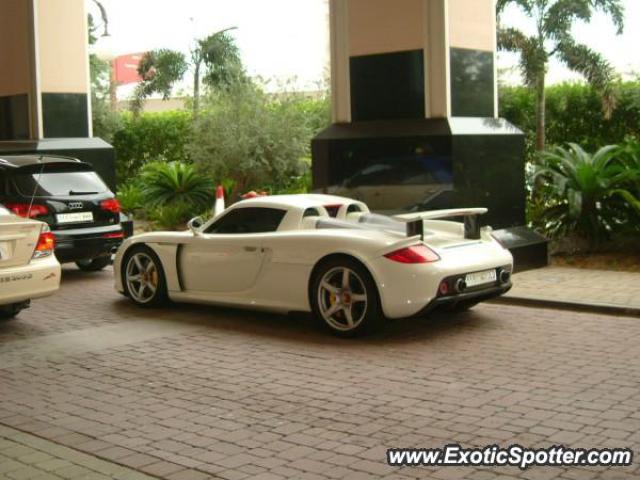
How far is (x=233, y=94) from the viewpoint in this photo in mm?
19359

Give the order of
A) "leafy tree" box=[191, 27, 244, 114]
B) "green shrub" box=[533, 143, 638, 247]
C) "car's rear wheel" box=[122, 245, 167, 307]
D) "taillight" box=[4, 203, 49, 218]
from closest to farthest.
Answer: "car's rear wheel" box=[122, 245, 167, 307], "taillight" box=[4, 203, 49, 218], "green shrub" box=[533, 143, 638, 247], "leafy tree" box=[191, 27, 244, 114]

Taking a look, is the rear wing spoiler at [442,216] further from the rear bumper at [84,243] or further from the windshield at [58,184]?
the windshield at [58,184]

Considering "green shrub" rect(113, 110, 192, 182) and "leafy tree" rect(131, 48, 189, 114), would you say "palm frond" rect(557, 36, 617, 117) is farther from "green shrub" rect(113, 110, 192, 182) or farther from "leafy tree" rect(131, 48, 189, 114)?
"leafy tree" rect(131, 48, 189, 114)

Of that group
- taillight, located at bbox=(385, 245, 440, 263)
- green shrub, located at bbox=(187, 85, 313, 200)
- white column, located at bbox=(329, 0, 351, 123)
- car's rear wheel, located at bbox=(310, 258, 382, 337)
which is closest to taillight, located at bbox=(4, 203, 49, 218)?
white column, located at bbox=(329, 0, 351, 123)

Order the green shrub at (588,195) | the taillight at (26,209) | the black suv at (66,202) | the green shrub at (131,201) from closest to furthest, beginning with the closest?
the taillight at (26,209) → the black suv at (66,202) → the green shrub at (588,195) → the green shrub at (131,201)

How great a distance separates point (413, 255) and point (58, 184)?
5699 mm

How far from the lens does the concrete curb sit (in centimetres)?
844

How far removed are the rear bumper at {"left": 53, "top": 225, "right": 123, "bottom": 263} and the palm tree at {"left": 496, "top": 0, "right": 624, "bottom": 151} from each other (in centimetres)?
957

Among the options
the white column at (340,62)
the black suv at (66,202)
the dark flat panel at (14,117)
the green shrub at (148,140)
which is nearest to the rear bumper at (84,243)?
the black suv at (66,202)

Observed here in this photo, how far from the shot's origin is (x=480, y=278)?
7.83 meters

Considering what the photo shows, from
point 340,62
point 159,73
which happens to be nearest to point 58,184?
point 340,62

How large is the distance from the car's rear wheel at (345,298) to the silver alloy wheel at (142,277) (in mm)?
2262

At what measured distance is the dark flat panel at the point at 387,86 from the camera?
1146 centimetres

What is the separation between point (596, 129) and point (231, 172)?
8.09 meters
